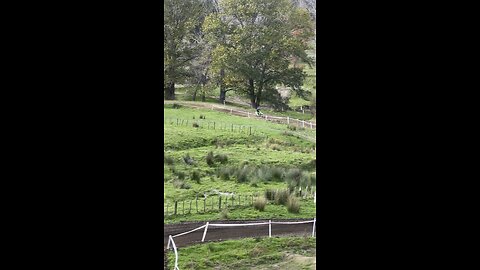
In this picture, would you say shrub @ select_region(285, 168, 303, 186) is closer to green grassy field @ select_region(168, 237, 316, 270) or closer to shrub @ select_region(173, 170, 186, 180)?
green grassy field @ select_region(168, 237, 316, 270)

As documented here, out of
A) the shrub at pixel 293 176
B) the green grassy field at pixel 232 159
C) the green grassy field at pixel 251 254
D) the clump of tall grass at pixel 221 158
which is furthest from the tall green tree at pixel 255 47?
the green grassy field at pixel 251 254

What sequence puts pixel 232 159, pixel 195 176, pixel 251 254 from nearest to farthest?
pixel 251 254 → pixel 195 176 → pixel 232 159

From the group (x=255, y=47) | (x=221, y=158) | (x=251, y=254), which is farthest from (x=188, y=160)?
(x=255, y=47)

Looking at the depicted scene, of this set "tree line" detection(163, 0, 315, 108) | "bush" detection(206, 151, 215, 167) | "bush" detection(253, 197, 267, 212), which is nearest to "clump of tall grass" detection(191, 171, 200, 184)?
"bush" detection(206, 151, 215, 167)

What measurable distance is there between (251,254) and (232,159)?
0.79 metres

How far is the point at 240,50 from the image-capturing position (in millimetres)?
4324

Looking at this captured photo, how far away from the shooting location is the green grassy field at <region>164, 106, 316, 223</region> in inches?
166

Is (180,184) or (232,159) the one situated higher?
(232,159)

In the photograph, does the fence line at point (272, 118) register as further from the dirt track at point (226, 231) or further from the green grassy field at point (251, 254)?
the green grassy field at point (251, 254)

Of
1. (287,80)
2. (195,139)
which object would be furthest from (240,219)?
(287,80)

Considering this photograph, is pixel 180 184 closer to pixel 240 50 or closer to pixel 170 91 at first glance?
pixel 170 91
